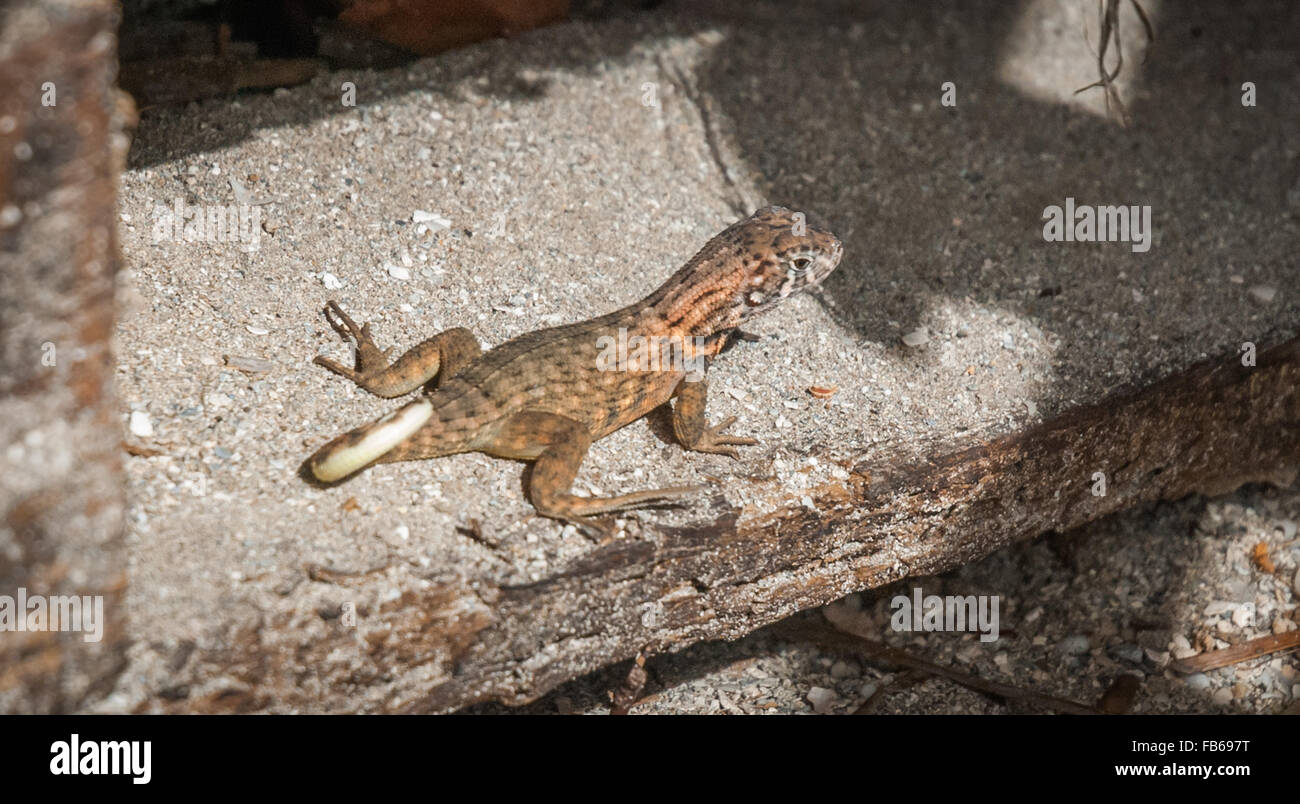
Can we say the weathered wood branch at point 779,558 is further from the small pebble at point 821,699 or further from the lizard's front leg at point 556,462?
the small pebble at point 821,699

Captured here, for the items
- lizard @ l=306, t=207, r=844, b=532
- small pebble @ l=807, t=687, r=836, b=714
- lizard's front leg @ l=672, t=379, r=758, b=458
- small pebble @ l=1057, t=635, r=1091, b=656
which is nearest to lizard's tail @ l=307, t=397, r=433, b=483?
lizard @ l=306, t=207, r=844, b=532

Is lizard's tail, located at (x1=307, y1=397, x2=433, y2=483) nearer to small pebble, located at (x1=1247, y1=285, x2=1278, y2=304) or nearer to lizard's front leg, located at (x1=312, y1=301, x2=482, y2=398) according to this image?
lizard's front leg, located at (x1=312, y1=301, x2=482, y2=398)

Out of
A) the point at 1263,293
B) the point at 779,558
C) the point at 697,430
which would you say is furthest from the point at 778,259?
the point at 1263,293

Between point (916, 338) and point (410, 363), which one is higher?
point (916, 338)

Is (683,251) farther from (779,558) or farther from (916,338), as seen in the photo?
(779,558)

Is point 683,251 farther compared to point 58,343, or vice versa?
point 683,251

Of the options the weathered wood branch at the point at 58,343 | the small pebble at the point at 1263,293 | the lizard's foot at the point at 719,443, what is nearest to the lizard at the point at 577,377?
the lizard's foot at the point at 719,443

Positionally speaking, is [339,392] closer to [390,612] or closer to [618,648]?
[390,612]

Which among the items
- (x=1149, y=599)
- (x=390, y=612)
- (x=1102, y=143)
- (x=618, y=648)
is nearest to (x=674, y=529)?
(x=618, y=648)
